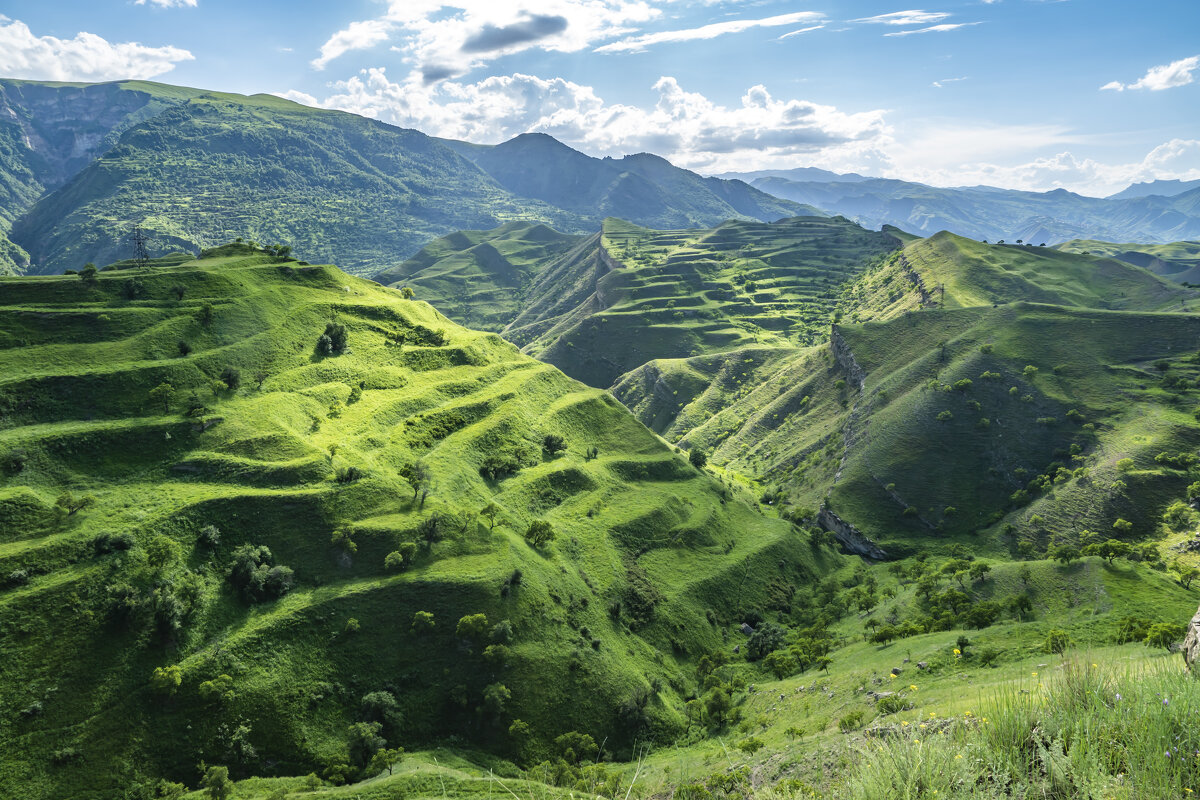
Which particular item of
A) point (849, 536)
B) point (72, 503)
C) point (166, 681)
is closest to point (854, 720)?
point (166, 681)

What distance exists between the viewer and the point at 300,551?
9900 cm

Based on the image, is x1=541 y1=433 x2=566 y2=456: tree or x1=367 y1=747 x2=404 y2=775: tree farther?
x1=541 y1=433 x2=566 y2=456: tree

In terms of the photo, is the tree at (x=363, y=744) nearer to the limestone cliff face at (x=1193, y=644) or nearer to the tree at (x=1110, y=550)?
the limestone cliff face at (x=1193, y=644)

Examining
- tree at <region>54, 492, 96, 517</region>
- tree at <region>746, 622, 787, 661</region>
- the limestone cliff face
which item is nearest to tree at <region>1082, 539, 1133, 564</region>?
tree at <region>746, 622, 787, 661</region>

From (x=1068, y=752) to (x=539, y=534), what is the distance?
356 ft

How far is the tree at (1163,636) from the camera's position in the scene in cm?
5772

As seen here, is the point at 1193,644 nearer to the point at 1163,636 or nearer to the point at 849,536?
the point at 1163,636

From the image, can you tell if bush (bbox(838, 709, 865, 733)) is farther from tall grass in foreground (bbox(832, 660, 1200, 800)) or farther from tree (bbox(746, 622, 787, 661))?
tall grass in foreground (bbox(832, 660, 1200, 800))

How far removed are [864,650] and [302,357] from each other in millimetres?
138697

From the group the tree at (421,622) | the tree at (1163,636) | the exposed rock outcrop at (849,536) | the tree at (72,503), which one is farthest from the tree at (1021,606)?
the tree at (72,503)

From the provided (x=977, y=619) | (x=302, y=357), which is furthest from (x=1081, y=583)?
(x=302, y=357)

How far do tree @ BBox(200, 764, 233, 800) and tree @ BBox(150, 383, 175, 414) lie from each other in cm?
7141

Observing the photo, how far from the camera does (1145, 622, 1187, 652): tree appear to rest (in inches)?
2272

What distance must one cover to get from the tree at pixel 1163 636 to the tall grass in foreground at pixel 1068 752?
189 feet
